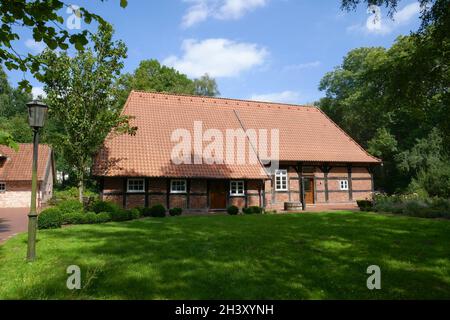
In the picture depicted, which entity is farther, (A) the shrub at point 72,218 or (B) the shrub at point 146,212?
(B) the shrub at point 146,212

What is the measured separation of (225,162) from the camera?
2039 centimetres

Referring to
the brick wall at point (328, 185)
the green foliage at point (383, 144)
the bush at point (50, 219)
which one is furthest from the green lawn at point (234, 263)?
the green foliage at point (383, 144)

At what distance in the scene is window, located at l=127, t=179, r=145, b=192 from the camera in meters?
18.4

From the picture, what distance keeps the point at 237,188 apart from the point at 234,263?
13702 mm

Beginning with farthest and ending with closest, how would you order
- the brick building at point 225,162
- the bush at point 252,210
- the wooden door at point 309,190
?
the wooden door at point 309,190
the brick building at point 225,162
the bush at point 252,210

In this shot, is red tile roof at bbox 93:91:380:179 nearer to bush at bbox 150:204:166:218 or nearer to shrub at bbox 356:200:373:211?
bush at bbox 150:204:166:218

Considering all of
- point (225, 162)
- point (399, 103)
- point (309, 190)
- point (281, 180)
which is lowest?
point (309, 190)

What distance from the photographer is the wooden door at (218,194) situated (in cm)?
1988

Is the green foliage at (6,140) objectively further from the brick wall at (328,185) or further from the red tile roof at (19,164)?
the red tile roof at (19,164)

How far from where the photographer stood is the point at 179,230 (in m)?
11.3

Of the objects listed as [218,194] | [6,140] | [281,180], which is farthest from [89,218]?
[281,180]

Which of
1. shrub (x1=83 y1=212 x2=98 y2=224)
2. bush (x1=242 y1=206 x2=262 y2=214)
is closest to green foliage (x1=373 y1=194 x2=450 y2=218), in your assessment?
bush (x1=242 y1=206 x2=262 y2=214)

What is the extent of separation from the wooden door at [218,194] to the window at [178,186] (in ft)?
4.97

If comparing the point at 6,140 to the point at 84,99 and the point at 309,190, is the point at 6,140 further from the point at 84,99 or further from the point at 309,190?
the point at 309,190
